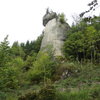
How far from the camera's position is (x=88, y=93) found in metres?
11.7

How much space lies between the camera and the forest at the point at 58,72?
1210 centimetres

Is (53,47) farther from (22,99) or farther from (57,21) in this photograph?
(22,99)

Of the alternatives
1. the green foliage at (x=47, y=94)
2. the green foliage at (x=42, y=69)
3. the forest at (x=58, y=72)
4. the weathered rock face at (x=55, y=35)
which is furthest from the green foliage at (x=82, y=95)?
the weathered rock face at (x=55, y=35)

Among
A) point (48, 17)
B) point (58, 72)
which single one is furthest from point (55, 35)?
point (58, 72)

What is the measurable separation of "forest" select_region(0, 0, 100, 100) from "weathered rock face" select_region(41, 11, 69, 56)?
42.5 inches

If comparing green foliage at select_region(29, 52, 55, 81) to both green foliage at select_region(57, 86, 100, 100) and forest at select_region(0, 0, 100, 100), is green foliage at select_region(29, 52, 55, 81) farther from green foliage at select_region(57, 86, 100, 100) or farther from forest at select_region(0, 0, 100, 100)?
green foliage at select_region(57, 86, 100, 100)

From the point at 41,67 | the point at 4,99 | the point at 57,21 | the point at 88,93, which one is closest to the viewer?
the point at 88,93

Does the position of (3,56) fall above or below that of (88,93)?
above

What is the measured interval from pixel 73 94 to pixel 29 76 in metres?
15.5

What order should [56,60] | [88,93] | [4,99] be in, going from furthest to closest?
[56,60] → [4,99] → [88,93]

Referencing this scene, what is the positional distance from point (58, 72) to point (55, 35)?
1126 centimetres

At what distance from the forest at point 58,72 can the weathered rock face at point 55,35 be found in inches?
42.5

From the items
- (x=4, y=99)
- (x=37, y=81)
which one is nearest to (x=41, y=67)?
(x=37, y=81)

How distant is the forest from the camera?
12.1 meters
